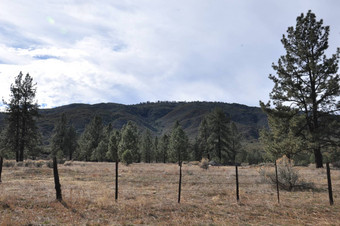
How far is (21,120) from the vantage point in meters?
33.7

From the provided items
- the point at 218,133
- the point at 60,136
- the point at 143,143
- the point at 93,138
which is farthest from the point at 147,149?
the point at 218,133

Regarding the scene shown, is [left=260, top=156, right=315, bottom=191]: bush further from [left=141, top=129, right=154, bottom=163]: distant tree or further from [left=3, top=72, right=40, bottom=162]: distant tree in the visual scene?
[left=141, top=129, right=154, bottom=163]: distant tree

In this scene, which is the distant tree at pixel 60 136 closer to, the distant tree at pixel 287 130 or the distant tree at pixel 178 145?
the distant tree at pixel 178 145

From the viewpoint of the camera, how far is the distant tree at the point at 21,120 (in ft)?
108

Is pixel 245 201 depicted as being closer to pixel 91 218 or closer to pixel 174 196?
pixel 174 196

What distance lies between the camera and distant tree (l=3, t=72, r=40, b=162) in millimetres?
32844

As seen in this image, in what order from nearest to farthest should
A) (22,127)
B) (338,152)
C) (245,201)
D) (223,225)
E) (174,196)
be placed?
(223,225) < (245,201) < (174,196) < (338,152) < (22,127)

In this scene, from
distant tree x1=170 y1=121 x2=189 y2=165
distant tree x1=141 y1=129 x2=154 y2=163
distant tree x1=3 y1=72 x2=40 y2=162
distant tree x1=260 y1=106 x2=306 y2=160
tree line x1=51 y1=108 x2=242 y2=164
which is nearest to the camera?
distant tree x1=260 y1=106 x2=306 y2=160

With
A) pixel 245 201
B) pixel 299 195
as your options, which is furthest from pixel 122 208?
pixel 299 195

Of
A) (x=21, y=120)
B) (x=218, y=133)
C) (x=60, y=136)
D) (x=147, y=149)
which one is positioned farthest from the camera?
(x=147, y=149)

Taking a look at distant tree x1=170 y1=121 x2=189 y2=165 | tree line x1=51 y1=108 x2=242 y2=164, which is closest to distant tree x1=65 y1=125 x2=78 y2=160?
tree line x1=51 y1=108 x2=242 y2=164

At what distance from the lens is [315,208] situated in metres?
9.79

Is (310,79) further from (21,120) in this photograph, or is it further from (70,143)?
(70,143)

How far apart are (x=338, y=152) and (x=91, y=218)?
23504 millimetres
